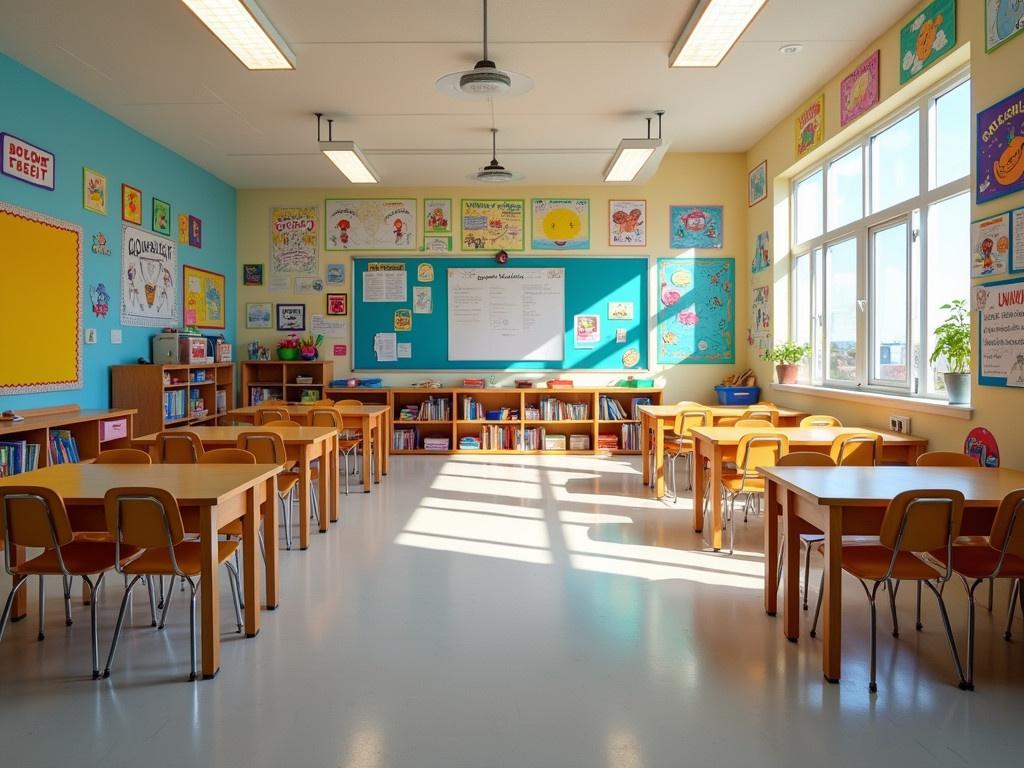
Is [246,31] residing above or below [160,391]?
above

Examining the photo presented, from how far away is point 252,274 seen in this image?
30.9ft

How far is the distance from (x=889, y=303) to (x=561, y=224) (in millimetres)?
4442

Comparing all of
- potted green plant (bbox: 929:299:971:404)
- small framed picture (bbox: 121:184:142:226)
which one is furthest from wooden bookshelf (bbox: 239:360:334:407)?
potted green plant (bbox: 929:299:971:404)

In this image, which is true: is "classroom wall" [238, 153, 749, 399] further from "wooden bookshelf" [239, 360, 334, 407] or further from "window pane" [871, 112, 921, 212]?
"window pane" [871, 112, 921, 212]

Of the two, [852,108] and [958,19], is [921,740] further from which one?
[852,108]

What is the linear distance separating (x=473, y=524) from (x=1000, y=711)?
3.52 m

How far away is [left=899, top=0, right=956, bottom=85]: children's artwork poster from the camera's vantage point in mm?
4594

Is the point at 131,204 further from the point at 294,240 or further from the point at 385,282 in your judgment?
the point at 385,282

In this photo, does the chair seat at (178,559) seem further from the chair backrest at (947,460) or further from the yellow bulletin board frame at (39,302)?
the chair backrest at (947,460)

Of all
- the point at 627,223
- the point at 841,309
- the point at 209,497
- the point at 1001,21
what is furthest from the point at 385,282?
the point at 1001,21

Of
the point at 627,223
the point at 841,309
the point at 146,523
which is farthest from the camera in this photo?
the point at 627,223

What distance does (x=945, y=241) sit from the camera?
5.08 metres

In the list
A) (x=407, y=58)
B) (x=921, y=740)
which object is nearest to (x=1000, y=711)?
(x=921, y=740)

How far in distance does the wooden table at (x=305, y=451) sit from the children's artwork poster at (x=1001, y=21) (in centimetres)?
479
